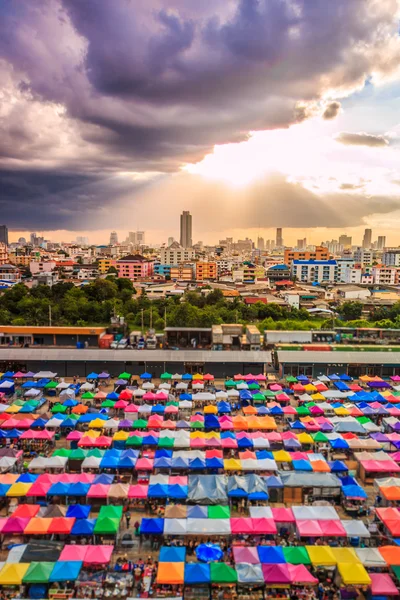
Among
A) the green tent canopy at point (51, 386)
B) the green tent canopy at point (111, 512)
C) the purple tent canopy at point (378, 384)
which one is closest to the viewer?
the green tent canopy at point (111, 512)

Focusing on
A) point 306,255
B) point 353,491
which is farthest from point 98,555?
point 306,255

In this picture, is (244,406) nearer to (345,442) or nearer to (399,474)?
(345,442)

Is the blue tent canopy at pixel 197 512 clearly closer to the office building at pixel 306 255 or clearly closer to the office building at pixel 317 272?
the office building at pixel 317 272

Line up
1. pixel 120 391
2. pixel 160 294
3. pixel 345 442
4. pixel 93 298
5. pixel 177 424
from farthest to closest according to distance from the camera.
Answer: pixel 160 294 → pixel 93 298 → pixel 120 391 → pixel 177 424 → pixel 345 442

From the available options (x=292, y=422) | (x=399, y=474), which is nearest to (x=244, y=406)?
(x=292, y=422)

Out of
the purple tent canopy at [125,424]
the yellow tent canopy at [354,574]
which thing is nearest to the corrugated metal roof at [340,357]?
the purple tent canopy at [125,424]

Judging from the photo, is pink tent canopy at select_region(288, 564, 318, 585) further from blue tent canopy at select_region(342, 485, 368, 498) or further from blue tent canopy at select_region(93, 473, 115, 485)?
→ blue tent canopy at select_region(93, 473, 115, 485)

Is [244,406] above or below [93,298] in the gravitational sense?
below
